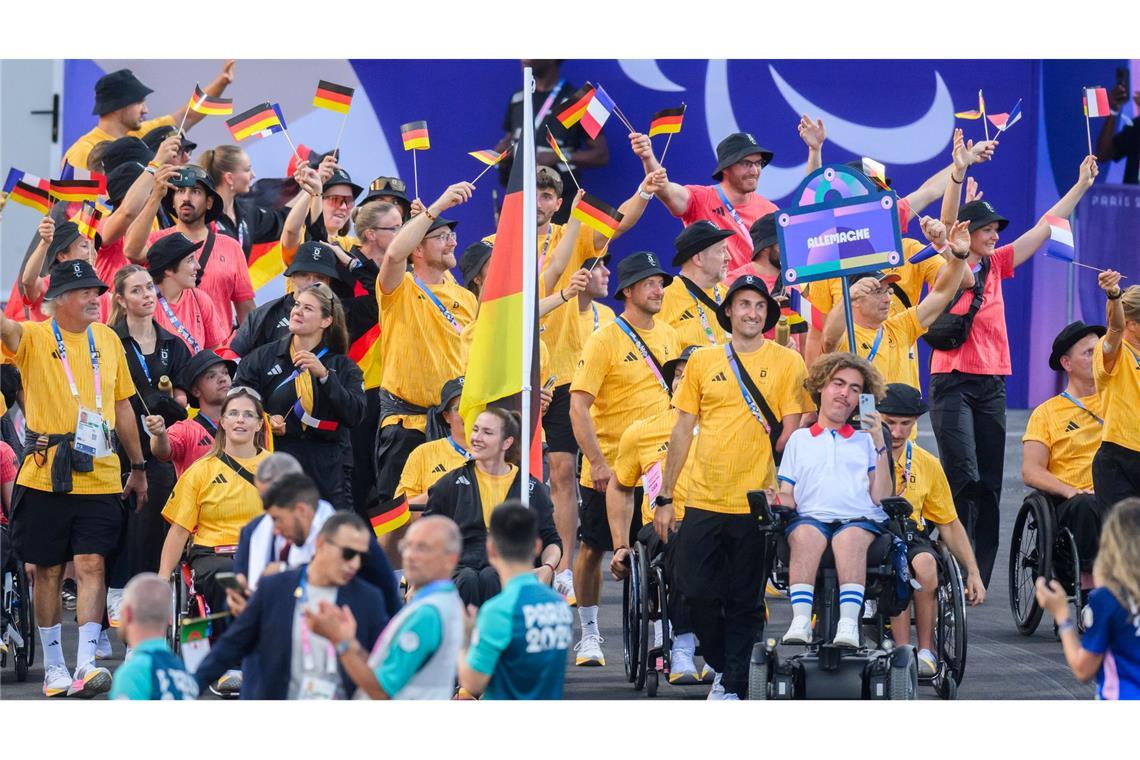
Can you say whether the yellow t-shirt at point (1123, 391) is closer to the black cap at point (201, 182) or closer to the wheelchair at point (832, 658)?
the wheelchair at point (832, 658)

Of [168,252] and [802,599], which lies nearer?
[802,599]

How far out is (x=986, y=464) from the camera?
1108 centimetres

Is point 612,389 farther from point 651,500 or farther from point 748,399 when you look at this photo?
point 748,399

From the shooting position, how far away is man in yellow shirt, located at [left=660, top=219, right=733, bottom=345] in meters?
9.87

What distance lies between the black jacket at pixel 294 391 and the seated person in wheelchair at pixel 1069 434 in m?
3.67

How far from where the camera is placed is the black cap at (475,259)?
35.3 ft

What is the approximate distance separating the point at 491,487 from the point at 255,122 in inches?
131

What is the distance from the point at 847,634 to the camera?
7.57 m

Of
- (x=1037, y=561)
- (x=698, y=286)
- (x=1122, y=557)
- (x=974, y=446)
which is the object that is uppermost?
(x=698, y=286)

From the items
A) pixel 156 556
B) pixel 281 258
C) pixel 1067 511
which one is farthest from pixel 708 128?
pixel 156 556

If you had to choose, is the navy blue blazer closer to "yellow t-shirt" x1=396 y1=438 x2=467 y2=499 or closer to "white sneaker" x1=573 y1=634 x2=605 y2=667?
"yellow t-shirt" x1=396 y1=438 x2=467 y2=499

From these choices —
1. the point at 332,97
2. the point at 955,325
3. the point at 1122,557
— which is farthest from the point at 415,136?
the point at 1122,557

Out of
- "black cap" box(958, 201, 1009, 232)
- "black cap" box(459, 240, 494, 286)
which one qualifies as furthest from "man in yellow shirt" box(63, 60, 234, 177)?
"black cap" box(958, 201, 1009, 232)

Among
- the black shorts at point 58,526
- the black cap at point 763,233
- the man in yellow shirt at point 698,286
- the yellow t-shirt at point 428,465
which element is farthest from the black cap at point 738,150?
the black shorts at point 58,526
